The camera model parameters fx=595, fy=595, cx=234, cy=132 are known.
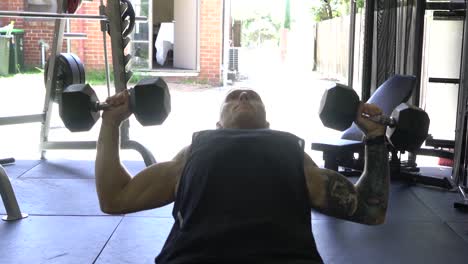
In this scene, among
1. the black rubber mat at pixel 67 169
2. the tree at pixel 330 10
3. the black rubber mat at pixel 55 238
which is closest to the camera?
the black rubber mat at pixel 55 238

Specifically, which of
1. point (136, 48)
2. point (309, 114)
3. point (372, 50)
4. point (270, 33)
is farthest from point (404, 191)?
point (270, 33)

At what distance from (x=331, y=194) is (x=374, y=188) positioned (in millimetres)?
119

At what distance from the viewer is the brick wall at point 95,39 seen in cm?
868

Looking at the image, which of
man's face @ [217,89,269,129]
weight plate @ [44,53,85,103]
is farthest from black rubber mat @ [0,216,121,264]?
weight plate @ [44,53,85,103]

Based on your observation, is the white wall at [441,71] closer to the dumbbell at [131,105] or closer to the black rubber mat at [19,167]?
the black rubber mat at [19,167]

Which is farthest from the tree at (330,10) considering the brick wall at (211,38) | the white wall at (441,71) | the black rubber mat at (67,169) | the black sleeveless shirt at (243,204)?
the black sleeveless shirt at (243,204)

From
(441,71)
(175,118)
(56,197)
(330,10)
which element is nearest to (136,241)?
(56,197)

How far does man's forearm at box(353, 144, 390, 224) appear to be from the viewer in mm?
1490

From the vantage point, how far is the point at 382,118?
4.74ft

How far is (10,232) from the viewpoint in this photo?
2.64 m

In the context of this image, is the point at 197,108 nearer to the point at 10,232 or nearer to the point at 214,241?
the point at 10,232

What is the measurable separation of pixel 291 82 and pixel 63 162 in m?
6.25

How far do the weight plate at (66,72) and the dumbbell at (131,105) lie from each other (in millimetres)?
2529

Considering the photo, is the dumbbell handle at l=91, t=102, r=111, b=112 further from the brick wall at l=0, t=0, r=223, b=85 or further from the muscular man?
the brick wall at l=0, t=0, r=223, b=85
